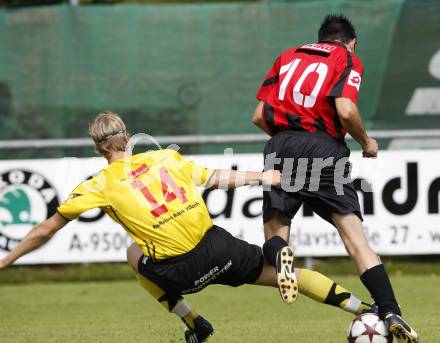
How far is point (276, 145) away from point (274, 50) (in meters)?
5.40

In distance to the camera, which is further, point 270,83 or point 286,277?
point 270,83

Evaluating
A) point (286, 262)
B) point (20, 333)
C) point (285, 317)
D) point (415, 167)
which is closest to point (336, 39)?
point (286, 262)

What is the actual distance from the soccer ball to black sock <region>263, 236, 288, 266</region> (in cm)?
57

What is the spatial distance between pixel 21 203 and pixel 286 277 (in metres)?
5.24

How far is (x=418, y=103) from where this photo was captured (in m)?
11.0

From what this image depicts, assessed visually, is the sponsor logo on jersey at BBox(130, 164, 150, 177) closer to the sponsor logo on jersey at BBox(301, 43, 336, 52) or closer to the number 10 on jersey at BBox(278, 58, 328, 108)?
the number 10 on jersey at BBox(278, 58, 328, 108)

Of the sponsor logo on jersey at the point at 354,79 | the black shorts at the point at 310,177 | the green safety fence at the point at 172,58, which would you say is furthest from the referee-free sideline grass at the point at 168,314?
the green safety fence at the point at 172,58

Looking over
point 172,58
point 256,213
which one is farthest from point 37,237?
point 172,58

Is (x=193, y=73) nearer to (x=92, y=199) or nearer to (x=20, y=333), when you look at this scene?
(x=20, y=333)

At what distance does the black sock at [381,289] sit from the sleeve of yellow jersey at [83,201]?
5.07 ft

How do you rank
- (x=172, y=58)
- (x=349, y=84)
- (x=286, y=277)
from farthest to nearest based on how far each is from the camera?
(x=172, y=58), (x=349, y=84), (x=286, y=277)

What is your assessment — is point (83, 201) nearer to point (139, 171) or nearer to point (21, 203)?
point (139, 171)

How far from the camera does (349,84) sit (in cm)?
585

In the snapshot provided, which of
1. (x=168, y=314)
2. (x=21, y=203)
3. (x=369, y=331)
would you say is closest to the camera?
(x=369, y=331)
